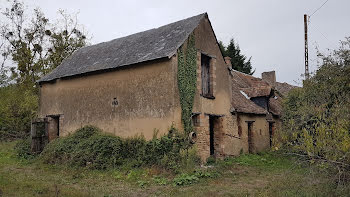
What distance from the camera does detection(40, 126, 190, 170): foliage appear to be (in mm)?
11195

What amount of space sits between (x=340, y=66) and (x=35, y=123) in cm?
1362

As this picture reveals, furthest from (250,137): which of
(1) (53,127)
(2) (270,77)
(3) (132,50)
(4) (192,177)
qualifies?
(1) (53,127)

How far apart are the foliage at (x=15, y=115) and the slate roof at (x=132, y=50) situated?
4705 millimetres

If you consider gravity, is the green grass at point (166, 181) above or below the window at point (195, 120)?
below

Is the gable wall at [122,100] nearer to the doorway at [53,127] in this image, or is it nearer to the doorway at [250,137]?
the doorway at [53,127]

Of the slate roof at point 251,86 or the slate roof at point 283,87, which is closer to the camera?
the slate roof at point 251,86

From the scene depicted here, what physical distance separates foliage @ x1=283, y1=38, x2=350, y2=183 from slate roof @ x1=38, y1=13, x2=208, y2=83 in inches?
206

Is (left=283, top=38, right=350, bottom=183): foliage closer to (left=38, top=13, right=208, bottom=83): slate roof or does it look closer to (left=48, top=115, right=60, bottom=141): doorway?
(left=38, top=13, right=208, bottom=83): slate roof

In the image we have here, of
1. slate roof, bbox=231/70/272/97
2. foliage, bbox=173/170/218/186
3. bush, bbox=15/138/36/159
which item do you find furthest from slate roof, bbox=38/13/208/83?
slate roof, bbox=231/70/272/97

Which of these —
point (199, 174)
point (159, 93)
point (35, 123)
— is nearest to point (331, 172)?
point (199, 174)

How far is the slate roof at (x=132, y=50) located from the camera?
1246 centimetres

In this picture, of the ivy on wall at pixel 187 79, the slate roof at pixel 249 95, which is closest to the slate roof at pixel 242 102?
the slate roof at pixel 249 95

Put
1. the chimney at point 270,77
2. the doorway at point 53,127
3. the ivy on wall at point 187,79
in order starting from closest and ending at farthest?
the ivy on wall at point 187,79 < the doorway at point 53,127 < the chimney at point 270,77

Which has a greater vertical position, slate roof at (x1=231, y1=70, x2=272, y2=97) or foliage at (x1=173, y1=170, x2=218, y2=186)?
slate roof at (x1=231, y1=70, x2=272, y2=97)
